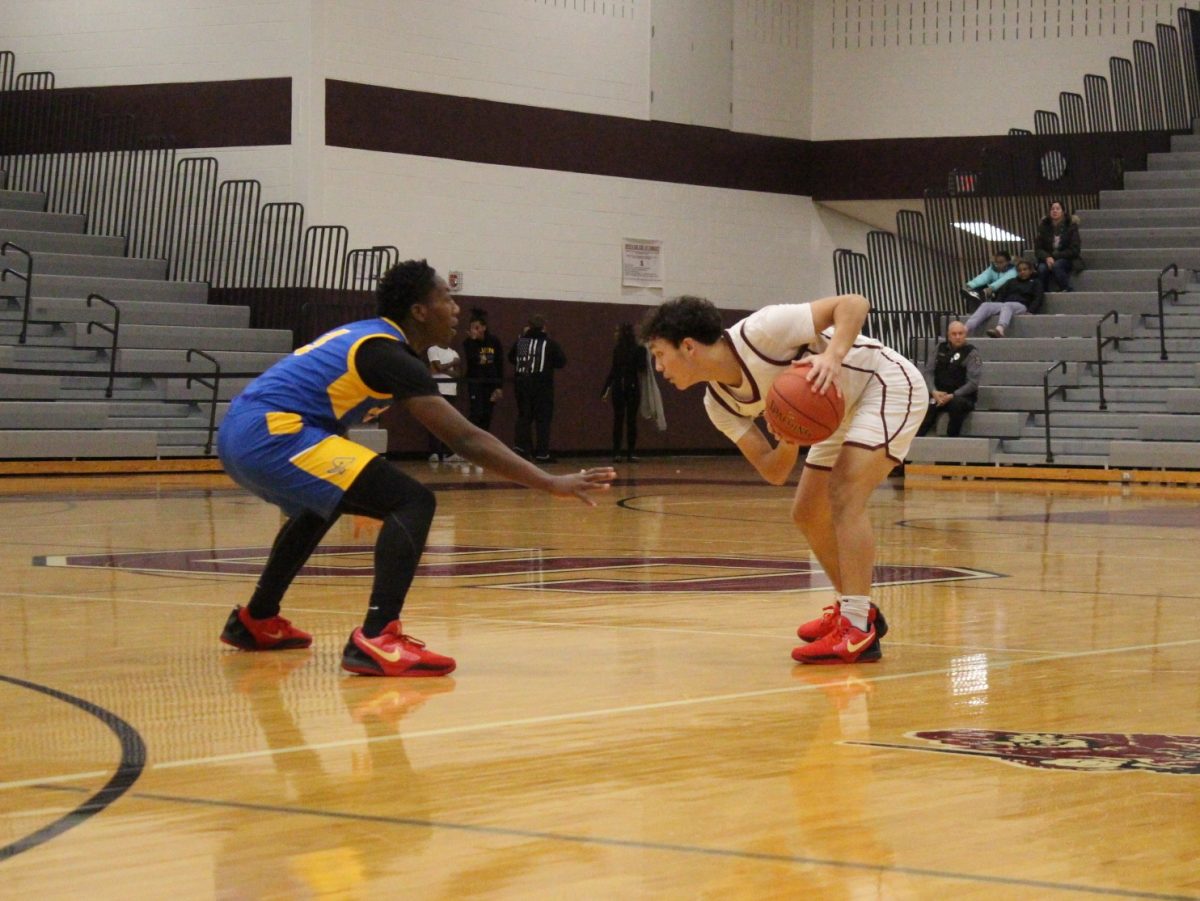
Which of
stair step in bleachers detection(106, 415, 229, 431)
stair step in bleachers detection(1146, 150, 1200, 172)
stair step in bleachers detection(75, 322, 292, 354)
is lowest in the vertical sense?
stair step in bleachers detection(106, 415, 229, 431)

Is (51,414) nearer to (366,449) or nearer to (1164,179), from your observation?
(366,449)

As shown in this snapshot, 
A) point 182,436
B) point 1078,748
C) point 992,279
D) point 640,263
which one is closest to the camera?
point 1078,748

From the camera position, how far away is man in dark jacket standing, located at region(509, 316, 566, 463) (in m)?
22.8

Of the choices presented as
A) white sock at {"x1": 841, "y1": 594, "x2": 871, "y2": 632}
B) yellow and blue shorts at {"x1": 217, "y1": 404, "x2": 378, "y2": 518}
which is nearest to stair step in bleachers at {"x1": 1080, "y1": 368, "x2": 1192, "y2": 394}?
white sock at {"x1": 841, "y1": 594, "x2": 871, "y2": 632}

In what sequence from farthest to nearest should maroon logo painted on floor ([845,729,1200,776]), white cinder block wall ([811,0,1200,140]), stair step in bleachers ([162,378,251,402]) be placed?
white cinder block wall ([811,0,1200,140]) < stair step in bleachers ([162,378,251,402]) < maroon logo painted on floor ([845,729,1200,776])

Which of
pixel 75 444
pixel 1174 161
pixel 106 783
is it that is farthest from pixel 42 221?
pixel 106 783

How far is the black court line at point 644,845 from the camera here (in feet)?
10.3

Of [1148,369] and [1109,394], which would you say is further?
[1148,369]

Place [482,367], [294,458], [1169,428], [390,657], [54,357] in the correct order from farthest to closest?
[482,367], [54,357], [1169,428], [294,458], [390,657]

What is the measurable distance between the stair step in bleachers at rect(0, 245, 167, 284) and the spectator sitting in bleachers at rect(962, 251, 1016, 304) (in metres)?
9.71

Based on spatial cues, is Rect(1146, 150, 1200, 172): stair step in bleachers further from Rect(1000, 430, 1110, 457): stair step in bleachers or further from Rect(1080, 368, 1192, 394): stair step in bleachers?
Rect(1000, 430, 1110, 457): stair step in bleachers

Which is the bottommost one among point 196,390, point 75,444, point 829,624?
point 829,624

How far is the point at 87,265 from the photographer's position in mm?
21781

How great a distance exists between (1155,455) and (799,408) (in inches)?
565
